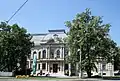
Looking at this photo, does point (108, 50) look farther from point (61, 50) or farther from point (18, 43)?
point (61, 50)

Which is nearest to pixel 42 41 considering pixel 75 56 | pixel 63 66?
pixel 63 66

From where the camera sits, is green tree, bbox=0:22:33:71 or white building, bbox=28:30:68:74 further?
white building, bbox=28:30:68:74

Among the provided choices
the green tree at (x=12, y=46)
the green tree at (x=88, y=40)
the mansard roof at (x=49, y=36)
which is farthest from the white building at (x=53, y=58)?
the green tree at (x=88, y=40)

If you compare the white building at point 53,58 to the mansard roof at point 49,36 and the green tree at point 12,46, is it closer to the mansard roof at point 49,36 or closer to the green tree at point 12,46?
the mansard roof at point 49,36

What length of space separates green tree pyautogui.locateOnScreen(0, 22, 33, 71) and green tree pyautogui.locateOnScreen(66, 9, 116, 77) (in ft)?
36.3

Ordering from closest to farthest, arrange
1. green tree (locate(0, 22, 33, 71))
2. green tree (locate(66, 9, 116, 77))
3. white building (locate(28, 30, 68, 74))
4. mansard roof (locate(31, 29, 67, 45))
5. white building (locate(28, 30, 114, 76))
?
green tree (locate(66, 9, 116, 77))
green tree (locate(0, 22, 33, 71))
white building (locate(28, 30, 114, 76))
white building (locate(28, 30, 68, 74))
mansard roof (locate(31, 29, 67, 45))

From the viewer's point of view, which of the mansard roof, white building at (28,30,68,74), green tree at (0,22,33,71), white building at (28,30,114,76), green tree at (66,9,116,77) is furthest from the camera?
the mansard roof

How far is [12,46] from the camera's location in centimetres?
6016

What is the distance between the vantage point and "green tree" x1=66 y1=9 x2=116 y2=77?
5491 cm

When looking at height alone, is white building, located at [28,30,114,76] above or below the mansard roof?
below

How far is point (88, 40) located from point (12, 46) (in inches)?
668

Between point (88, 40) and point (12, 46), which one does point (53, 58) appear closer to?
point (12, 46)

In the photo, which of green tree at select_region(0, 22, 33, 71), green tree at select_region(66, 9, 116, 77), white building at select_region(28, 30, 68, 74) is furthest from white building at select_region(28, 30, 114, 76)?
green tree at select_region(66, 9, 116, 77)

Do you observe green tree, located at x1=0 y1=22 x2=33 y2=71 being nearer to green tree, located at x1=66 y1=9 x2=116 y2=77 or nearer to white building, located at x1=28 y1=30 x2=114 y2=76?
green tree, located at x1=66 y1=9 x2=116 y2=77
